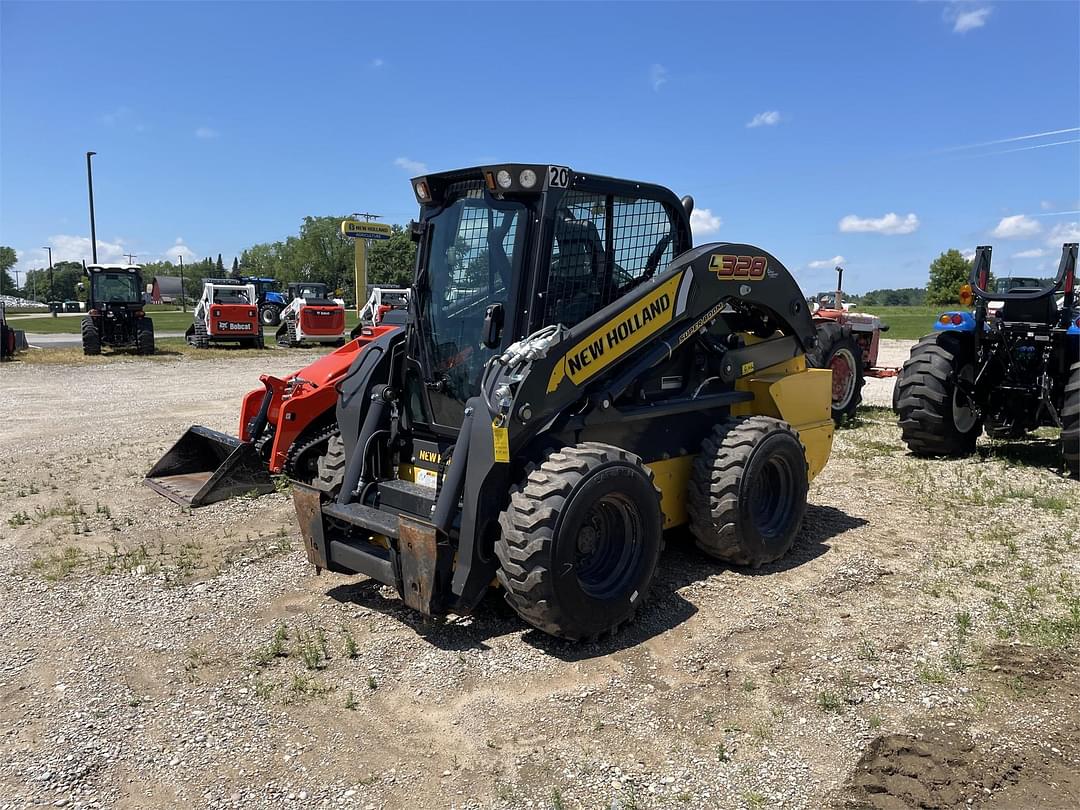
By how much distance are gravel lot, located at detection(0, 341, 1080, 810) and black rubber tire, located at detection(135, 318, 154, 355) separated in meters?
17.5

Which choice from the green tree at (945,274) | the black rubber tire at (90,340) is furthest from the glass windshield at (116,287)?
the green tree at (945,274)

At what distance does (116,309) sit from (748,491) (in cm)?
2185

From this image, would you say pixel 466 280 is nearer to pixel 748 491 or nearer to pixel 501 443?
pixel 501 443

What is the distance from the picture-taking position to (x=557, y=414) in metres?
4.61

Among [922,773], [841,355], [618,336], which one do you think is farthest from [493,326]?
[841,355]

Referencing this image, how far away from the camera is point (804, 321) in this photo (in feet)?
21.3

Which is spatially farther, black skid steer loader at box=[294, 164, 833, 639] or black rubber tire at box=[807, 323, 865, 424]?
black rubber tire at box=[807, 323, 865, 424]

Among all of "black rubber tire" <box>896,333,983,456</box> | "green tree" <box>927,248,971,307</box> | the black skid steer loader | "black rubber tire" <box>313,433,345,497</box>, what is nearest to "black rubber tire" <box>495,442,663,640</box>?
the black skid steer loader

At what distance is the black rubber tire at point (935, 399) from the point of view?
8.53m

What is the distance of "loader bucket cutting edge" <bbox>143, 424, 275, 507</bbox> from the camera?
23.7ft

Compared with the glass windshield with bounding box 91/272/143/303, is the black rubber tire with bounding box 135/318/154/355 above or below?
below

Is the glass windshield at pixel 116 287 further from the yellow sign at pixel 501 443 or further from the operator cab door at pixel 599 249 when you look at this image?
the yellow sign at pixel 501 443

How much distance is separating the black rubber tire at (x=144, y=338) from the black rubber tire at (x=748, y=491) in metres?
21.0

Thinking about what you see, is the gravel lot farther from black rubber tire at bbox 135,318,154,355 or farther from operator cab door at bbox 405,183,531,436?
black rubber tire at bbox 135,318,154,355
